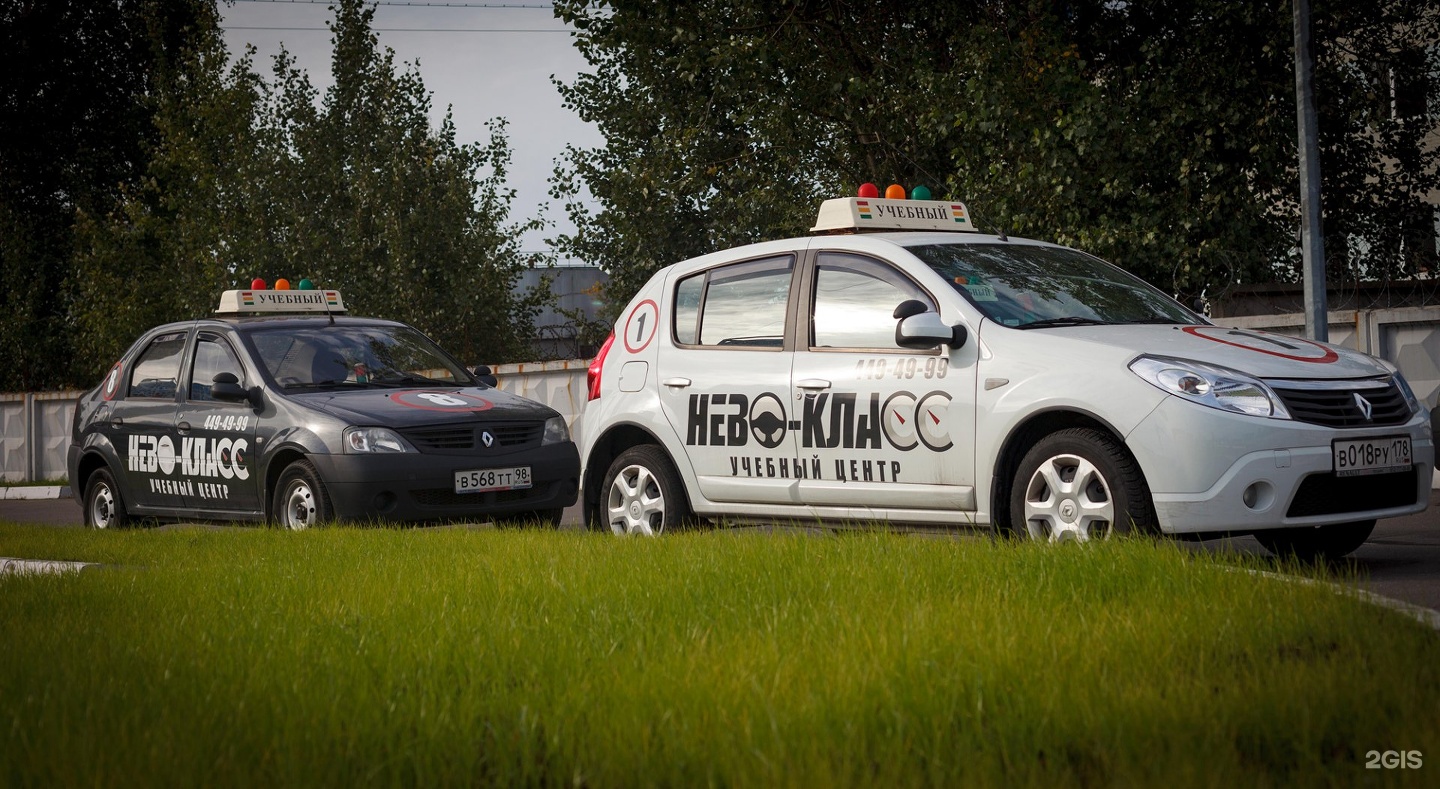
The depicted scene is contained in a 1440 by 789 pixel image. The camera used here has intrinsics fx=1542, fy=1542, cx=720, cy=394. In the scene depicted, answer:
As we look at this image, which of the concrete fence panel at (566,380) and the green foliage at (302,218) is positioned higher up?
the green foliage at (302,218)

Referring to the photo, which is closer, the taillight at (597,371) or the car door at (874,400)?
the car door at (874,400)

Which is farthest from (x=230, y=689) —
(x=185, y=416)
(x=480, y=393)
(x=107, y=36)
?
(x=107, y=36)

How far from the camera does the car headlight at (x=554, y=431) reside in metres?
10.4

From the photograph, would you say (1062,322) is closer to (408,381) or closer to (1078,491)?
(1078,491)

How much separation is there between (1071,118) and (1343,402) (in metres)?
9.85

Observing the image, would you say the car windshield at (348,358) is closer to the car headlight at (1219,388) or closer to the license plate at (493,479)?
the license plate at (493,479)

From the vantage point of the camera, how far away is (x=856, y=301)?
7754 millimetres

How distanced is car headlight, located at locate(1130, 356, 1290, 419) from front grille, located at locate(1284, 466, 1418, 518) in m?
0.33

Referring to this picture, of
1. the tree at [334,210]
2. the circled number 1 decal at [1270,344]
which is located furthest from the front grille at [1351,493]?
the tree at [334,210]

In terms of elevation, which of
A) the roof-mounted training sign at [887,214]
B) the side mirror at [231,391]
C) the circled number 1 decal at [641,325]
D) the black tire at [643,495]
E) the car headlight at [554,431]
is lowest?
the black tire at [643,495]

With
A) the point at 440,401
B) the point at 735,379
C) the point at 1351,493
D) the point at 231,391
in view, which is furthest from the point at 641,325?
the point at 1351,493

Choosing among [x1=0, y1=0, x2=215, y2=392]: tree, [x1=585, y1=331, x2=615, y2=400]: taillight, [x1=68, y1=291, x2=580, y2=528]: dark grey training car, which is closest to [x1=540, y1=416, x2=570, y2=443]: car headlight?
[x1=68, y1=291, x2=580, y2=528]: dark grey training car

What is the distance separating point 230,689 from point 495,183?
2090 cm

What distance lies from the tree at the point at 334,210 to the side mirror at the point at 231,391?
12.6 metres
